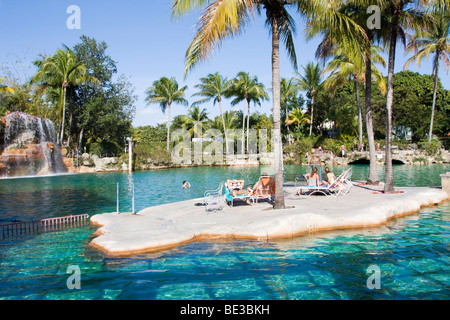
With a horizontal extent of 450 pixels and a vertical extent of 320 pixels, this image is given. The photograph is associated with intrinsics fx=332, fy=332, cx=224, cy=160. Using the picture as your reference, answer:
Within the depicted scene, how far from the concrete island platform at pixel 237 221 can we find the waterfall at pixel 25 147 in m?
29.2

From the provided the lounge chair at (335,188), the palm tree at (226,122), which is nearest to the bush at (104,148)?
the palm tree at (226,122)

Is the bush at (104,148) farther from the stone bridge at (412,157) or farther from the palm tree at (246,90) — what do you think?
the stone bridge at (412,157)

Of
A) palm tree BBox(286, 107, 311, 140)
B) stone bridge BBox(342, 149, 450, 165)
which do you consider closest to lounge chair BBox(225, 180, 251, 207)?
stone bridge BBox(342, 149, 450, 165)

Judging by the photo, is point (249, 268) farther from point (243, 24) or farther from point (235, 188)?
point (243, 24)

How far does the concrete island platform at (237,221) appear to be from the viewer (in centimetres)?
841

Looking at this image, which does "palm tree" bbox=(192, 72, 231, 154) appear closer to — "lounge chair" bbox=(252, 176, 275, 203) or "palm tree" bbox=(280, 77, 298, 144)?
"palm tree" bbox=(280, 77, 298, 144)

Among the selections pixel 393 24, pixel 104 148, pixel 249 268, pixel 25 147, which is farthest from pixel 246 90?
pixel 249 268

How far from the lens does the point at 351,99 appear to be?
161ft

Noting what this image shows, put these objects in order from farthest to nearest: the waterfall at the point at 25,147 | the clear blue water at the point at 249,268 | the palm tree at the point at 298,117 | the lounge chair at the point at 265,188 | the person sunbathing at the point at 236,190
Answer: the palm tree at the point at 298,117
the waterfall at the point at 25,147
the lounge chair at the point at 265,188
the person sunbathing at the point at 236,190
the clear blue water at the point at 249,268

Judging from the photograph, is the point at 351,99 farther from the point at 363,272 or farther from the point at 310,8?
the point at 363,272

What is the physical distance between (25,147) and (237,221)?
1336 inches

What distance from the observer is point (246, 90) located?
51.8m

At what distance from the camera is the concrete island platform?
841 cm
